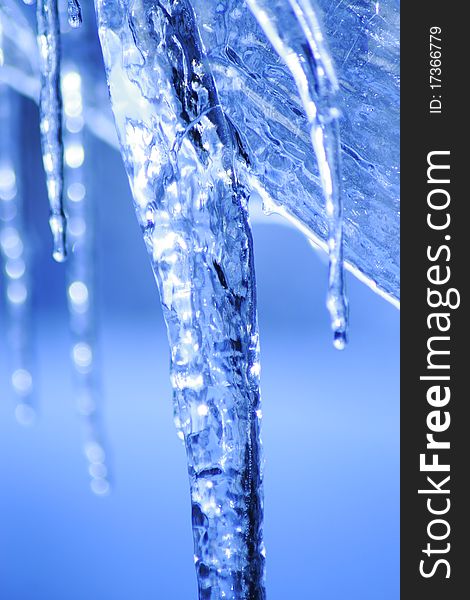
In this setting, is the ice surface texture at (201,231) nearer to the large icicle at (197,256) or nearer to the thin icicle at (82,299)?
the large icicle at (197,256)

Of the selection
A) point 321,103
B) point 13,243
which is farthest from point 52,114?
point 13,243

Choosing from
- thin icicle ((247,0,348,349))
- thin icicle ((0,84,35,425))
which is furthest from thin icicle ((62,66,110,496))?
thin icicle ((247,0,348,349))

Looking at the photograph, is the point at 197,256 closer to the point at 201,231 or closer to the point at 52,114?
the point at 201,231

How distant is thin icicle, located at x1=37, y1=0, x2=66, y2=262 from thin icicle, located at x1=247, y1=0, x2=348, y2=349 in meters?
0.13

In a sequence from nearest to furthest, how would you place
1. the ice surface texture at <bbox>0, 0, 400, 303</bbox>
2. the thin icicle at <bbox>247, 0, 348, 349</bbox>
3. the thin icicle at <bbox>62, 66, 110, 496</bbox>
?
the thin icicle at <bbox>247, 0, 348, 349</bbox>, the ice surface texture at <bbox>0, 0, 400, 303</bbox>, the thin icicle at <bbox>62, 66, 110, 496</bbox>

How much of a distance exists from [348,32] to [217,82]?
87 millimetres

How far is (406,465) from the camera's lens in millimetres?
553

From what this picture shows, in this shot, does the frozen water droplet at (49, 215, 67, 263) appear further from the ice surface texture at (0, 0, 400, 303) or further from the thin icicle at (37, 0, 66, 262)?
the ice surface texture at (0, 0, 400, 303)

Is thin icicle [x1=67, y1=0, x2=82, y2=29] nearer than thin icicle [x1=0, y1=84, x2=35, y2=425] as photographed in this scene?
Yes

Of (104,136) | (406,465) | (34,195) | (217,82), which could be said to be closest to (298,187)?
(217,82)

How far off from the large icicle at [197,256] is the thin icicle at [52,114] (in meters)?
0.03

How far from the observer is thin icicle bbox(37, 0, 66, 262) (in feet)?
1.48

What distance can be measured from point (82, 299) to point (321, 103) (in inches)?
12.6

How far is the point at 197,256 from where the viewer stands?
1.44 feet
